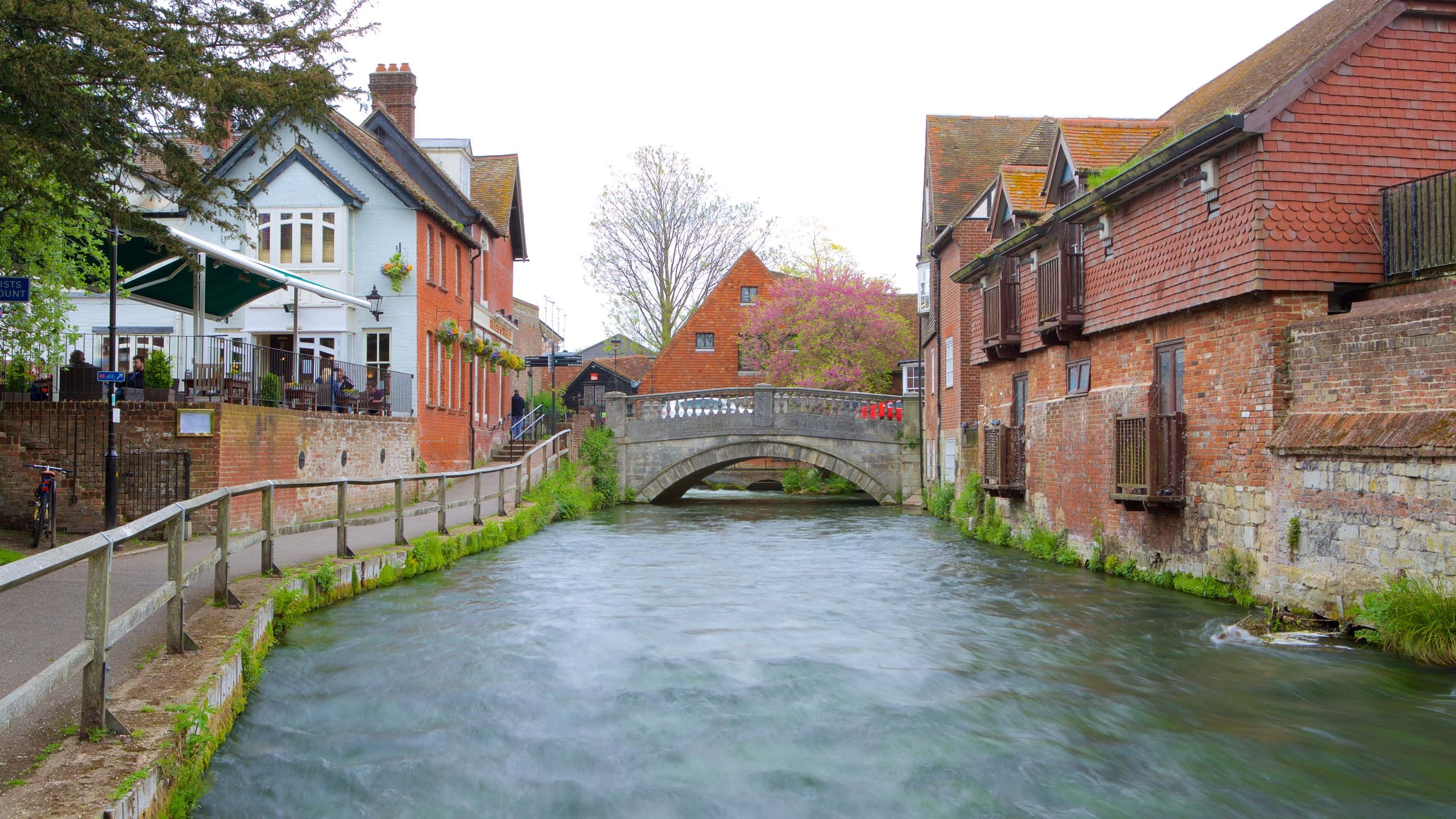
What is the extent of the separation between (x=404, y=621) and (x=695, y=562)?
6971mm

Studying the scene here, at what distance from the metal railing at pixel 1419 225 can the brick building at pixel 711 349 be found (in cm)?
3263

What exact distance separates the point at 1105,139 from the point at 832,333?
77.2 feet

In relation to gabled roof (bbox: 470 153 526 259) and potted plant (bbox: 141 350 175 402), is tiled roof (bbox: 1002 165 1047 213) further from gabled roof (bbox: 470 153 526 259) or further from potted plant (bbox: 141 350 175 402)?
gabled roof (bbox: 470 153 526 259)

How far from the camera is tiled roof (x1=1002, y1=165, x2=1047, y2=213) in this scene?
2022cm

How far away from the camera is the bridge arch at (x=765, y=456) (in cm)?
3136

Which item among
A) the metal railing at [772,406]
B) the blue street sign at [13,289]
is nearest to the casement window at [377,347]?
the metal railing at [772,406]

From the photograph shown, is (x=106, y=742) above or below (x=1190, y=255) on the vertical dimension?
below

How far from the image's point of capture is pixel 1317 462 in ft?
34.0

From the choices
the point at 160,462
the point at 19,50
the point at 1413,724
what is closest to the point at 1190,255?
the point at 1413,724

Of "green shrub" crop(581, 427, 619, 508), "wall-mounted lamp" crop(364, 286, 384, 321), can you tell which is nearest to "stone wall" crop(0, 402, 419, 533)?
"wall-mounted lamp" crop(364, 286, 384, 321)

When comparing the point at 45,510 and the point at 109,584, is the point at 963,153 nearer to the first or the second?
the point at 45,510

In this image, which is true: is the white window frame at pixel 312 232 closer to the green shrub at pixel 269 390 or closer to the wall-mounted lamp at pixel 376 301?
the wall-mounted lamp at pixel 376 301

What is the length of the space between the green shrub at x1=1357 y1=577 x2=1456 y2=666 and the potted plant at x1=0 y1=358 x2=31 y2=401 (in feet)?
50.9

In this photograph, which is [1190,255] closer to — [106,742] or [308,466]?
[106,742]
